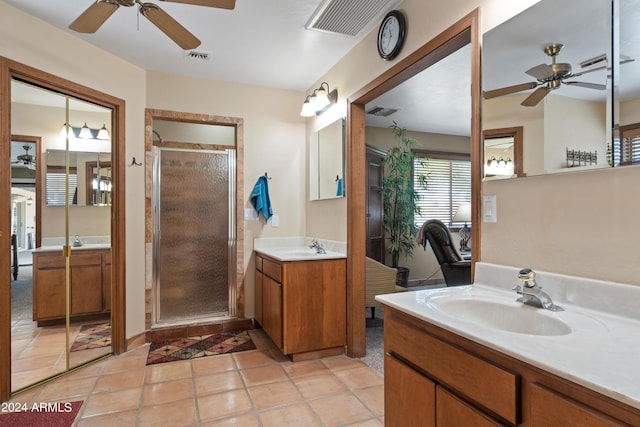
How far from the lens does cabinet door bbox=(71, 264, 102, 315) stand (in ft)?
9.41

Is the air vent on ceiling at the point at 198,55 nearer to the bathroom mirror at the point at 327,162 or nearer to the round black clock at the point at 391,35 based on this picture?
the bathroom mirror at the point at 327,162

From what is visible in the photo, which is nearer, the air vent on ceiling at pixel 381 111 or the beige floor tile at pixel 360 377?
the beige floor tile at pixel 360 377

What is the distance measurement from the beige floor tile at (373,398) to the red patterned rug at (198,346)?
1207mm

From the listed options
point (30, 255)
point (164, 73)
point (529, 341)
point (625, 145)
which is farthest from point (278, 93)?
point (529, 341)

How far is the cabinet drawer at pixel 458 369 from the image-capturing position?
2.96 ft

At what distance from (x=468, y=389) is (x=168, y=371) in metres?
2.41

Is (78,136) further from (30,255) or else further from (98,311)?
(98,311)

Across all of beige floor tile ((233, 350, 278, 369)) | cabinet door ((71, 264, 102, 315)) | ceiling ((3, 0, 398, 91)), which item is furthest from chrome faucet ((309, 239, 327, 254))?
cabinet door ((71, 264, 102, 315))

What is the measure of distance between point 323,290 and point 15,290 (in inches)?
85.3

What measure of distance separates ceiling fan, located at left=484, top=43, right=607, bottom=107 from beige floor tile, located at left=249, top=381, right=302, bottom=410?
2.13m

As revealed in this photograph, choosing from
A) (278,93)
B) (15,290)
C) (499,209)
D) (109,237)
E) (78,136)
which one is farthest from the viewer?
(278,93)

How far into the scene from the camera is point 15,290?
2.38 metres

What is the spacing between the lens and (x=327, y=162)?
3.36 metres

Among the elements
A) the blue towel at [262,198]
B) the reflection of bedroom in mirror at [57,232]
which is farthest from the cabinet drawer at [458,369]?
the reflection of bedroom in mirror at [57,232]
